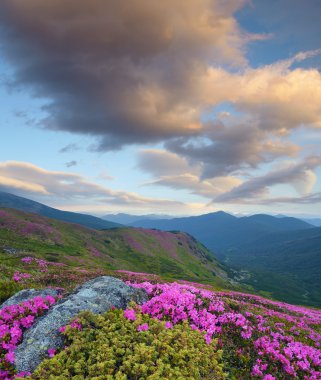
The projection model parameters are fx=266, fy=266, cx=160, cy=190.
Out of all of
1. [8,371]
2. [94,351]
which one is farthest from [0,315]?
[94,351]

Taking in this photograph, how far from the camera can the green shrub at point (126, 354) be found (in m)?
7.04

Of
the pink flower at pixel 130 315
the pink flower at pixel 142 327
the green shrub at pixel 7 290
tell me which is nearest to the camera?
the pink flower at pixel 142 327

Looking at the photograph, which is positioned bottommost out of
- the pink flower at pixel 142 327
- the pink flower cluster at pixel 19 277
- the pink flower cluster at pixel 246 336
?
the pink flower cluster at pixel 19 277

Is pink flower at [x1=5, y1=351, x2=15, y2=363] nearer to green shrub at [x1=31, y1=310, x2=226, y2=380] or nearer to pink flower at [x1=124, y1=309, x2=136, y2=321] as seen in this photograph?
green shrub at [x1=31, y1=310, x2=226, y2=380]

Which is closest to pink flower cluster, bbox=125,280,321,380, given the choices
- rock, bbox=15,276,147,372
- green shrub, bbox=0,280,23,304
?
rock, bbox=15,276,147,372

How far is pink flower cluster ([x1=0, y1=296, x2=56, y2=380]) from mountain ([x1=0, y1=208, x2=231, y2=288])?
50.4 m

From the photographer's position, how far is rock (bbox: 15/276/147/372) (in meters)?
8.38

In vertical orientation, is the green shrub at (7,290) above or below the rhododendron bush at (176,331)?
below

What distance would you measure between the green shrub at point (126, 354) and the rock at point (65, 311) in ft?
2.59

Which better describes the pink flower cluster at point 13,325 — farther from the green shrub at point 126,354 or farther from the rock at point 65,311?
the green shrub at point 126,354

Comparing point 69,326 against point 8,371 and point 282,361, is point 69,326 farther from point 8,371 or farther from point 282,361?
point 282,361

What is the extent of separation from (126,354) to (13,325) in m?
5.08

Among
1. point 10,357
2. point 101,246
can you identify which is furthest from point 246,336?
point 101,246

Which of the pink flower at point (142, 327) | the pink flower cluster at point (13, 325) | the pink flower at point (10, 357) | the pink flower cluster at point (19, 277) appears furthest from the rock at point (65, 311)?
the pink flower cluster at point (19, 277)
